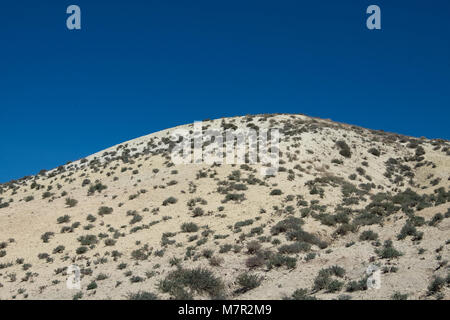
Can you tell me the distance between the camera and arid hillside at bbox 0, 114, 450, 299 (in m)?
12.6

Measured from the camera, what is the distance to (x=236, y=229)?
2003 cm

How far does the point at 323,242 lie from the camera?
16.9 meters

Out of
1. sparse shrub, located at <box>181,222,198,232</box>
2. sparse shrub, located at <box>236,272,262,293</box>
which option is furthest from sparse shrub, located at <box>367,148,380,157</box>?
sparse shrub, located at <box>236,272,262,293</box>

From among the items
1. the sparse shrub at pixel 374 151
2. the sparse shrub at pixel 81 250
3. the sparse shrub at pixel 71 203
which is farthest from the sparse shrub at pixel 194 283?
the sparse shrub at pixel 374 151

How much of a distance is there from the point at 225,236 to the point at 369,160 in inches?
1087

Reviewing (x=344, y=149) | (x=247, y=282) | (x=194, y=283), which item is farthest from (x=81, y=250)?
(x=344, y=149)

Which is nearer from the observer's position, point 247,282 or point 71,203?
point 247,282

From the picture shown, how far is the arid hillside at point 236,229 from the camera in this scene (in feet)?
41.4

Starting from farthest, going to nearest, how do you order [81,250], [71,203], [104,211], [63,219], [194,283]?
[71,203] < [104,211] < [63,219] < [81,250] < [194,283]

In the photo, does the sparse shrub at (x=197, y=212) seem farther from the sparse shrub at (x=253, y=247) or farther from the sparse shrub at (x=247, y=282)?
the sparse shrub at (x=247, y=282)

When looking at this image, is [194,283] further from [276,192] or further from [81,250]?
[276,192]
